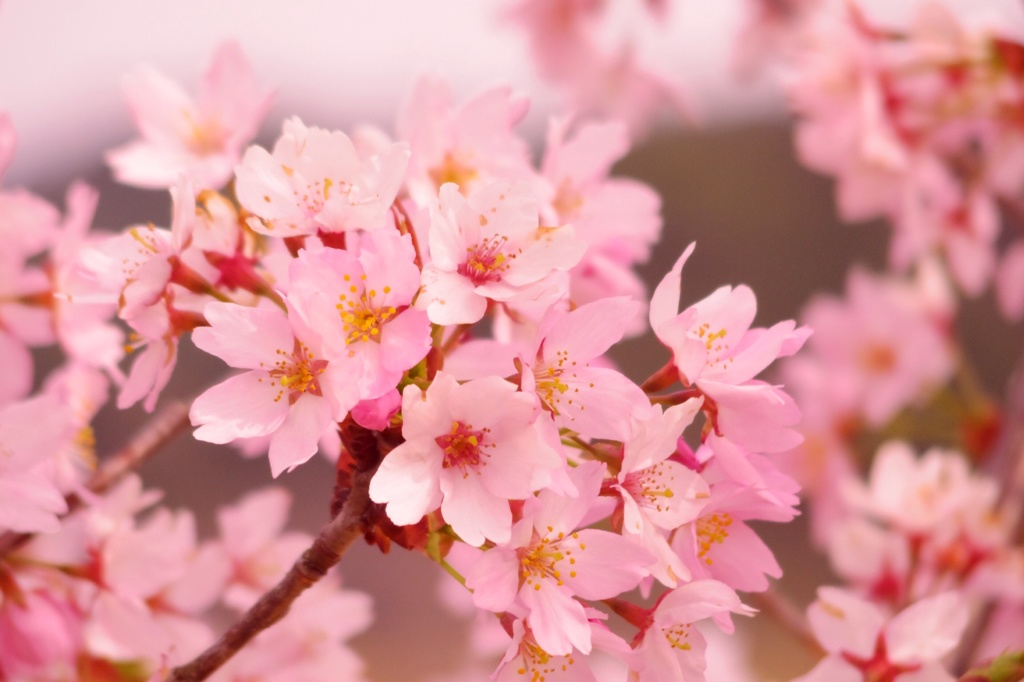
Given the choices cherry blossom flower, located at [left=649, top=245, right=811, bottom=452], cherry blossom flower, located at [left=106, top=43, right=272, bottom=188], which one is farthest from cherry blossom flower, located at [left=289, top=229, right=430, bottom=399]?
cherry blossom flower, located at [left=106, top=43, right=272, bottom=188]

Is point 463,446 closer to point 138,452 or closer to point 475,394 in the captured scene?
point 475,394

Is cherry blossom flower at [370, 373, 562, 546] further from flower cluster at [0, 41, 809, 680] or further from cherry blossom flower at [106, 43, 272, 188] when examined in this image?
cherry blossom flower at [106, 43, 272, 188]

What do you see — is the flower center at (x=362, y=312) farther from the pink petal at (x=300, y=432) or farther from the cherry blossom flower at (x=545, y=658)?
the cherry blossom flower at (x=545, y=658)

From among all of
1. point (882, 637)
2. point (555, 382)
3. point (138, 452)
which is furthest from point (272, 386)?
point (882, 637)

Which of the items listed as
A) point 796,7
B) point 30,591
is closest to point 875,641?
point 30,591

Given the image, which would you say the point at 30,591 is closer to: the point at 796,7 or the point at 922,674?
the point at 922,674

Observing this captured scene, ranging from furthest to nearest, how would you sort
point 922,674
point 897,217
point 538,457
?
point 897,217
point 922,674
point 538,457

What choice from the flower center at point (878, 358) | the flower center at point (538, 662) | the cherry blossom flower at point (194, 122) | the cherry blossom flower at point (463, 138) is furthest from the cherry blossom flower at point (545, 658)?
the flower center at point (878, 358)
